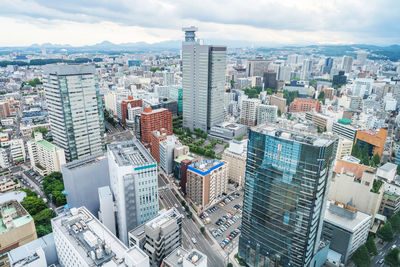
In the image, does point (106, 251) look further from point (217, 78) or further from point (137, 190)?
point (217, 78)

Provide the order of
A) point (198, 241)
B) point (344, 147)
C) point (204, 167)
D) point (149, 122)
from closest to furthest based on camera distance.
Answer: point (198, 241) → point (204, 167) → point (344, 147) → point (149, 122)

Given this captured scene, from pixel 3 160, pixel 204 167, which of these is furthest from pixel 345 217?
pixel 3 160

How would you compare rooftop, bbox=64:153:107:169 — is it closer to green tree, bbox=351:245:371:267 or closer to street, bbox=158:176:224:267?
street, bbox=158:176:224:267

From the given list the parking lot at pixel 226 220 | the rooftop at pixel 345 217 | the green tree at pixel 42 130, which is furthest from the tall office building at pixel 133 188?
the green tree at pixel 42 130

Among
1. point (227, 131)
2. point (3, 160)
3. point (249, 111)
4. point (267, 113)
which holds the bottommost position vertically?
point (3, 160)

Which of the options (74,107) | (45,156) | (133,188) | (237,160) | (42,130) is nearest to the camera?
(133,188)

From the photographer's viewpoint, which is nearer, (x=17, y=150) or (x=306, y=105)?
(x=17, y=150)

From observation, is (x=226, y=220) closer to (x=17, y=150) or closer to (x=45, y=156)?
(x=45, y=156)

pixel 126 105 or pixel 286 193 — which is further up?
pixel 286 193
